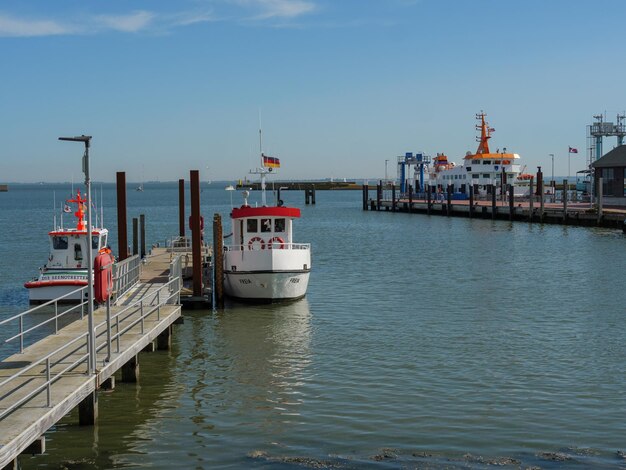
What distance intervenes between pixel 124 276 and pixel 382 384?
10.9 meters

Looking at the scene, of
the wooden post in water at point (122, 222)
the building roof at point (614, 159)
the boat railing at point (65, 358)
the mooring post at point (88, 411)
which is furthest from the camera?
the building roof at point (614, 159)

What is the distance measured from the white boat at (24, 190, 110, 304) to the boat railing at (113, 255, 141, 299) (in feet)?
4.77

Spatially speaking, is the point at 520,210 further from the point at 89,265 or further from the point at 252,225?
the point at 89,265

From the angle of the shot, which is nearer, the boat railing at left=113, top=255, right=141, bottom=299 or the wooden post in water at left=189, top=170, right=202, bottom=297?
the boat railing at left=113, top=255, right=141, bottom=299

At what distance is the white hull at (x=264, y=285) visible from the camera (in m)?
28.5

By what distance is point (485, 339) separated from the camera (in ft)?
75.8

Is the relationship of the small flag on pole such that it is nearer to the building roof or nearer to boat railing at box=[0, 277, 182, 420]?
boat railing at box=[0, 277, 182, 420]

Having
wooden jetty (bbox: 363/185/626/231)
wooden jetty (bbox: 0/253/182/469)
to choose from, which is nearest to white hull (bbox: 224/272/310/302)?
wooden jetty (bbox: 0/253/182/469)

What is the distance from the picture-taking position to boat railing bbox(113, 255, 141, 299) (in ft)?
80.1

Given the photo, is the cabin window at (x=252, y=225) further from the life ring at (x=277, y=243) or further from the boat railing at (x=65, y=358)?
the boat railing at (x=65, y=358)

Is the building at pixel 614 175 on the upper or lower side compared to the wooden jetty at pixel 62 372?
upper

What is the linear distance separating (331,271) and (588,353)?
20.0 metres

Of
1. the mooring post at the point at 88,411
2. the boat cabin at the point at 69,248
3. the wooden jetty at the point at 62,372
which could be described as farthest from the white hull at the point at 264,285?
the mooring post at the point at 88,411

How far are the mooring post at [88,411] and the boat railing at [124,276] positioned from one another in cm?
838
